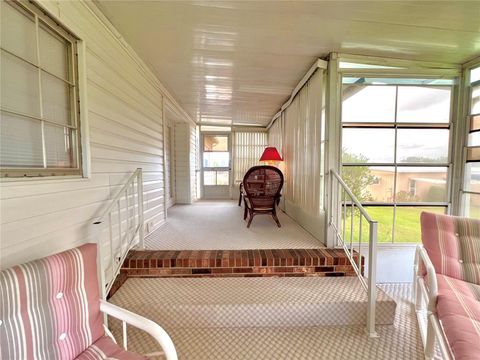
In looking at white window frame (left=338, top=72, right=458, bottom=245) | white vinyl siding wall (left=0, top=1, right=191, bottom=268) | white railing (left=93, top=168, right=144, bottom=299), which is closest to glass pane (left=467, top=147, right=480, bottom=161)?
white window frame (left=338, top=72, right=458, bottom=245)

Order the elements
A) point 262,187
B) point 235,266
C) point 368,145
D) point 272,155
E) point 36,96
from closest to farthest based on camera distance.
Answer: point 36,96 → point 235,266 → point 368,145 → point 262,187 → point 272,155

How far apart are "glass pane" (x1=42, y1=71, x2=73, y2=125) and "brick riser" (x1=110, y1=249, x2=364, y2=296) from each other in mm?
1373

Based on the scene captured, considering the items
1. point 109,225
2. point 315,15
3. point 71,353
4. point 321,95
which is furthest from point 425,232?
point 109,225

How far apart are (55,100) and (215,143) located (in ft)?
16.6

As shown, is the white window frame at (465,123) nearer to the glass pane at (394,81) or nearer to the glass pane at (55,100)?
the glass pane at (394,81)

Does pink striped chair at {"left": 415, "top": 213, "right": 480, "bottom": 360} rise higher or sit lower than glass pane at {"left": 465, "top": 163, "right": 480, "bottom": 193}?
lower

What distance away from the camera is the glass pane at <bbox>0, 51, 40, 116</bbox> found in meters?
1.09

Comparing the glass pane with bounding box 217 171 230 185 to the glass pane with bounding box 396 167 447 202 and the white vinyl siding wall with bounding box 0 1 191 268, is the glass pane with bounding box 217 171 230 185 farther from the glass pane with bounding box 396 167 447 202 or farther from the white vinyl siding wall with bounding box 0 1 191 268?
the glass pane with bounding box 396 167 447 202

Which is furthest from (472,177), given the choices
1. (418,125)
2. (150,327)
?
(150,327)

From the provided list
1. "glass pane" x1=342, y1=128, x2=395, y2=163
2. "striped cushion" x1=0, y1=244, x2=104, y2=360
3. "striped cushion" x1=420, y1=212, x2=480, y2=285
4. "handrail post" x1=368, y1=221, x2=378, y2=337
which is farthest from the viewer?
"glass pane" x1=342, y1=128, x2=395, y2=163

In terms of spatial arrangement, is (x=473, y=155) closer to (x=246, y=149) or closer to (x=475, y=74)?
(x=475, y=74)

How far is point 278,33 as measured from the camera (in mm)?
1950

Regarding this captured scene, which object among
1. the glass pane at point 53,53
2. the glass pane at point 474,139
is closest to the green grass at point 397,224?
the glass pane at point 474,139

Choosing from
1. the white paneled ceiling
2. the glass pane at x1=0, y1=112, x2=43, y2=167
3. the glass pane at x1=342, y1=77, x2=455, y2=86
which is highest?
the white paneled ceiling
